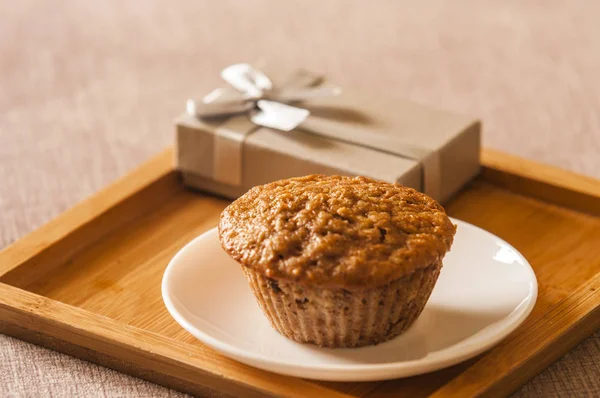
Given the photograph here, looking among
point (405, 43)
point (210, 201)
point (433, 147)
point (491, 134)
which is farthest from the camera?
point (405, 43)

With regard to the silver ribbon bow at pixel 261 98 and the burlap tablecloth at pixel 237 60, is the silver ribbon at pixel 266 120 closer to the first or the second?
the silver ribbon bow at pixel 261 98

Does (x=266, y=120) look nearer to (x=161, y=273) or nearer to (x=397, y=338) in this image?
(x=161, y=273)

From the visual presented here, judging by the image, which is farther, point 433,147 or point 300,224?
point 433,147

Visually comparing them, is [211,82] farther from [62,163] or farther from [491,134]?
[491,134]

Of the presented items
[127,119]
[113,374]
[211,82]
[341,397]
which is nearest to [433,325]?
[341,397]

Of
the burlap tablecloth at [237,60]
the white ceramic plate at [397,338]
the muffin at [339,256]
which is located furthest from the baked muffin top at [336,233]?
the burlap tablecloth at [237,60]

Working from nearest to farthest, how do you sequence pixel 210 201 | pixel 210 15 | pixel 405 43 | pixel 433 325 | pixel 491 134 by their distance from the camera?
pixel 433 325
pixel 210 201
pixel 491 134
pixel 405 43
pixel 210 15

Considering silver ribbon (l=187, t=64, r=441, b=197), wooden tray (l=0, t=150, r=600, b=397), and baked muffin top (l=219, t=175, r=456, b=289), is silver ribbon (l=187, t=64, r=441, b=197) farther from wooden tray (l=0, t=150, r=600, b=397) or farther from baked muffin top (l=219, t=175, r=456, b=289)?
baked muffin top (l=219, t=175, r=456, b=289)

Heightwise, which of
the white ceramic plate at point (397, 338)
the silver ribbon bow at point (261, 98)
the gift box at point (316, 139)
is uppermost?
the silver ribbon bow at point (261, 98)
